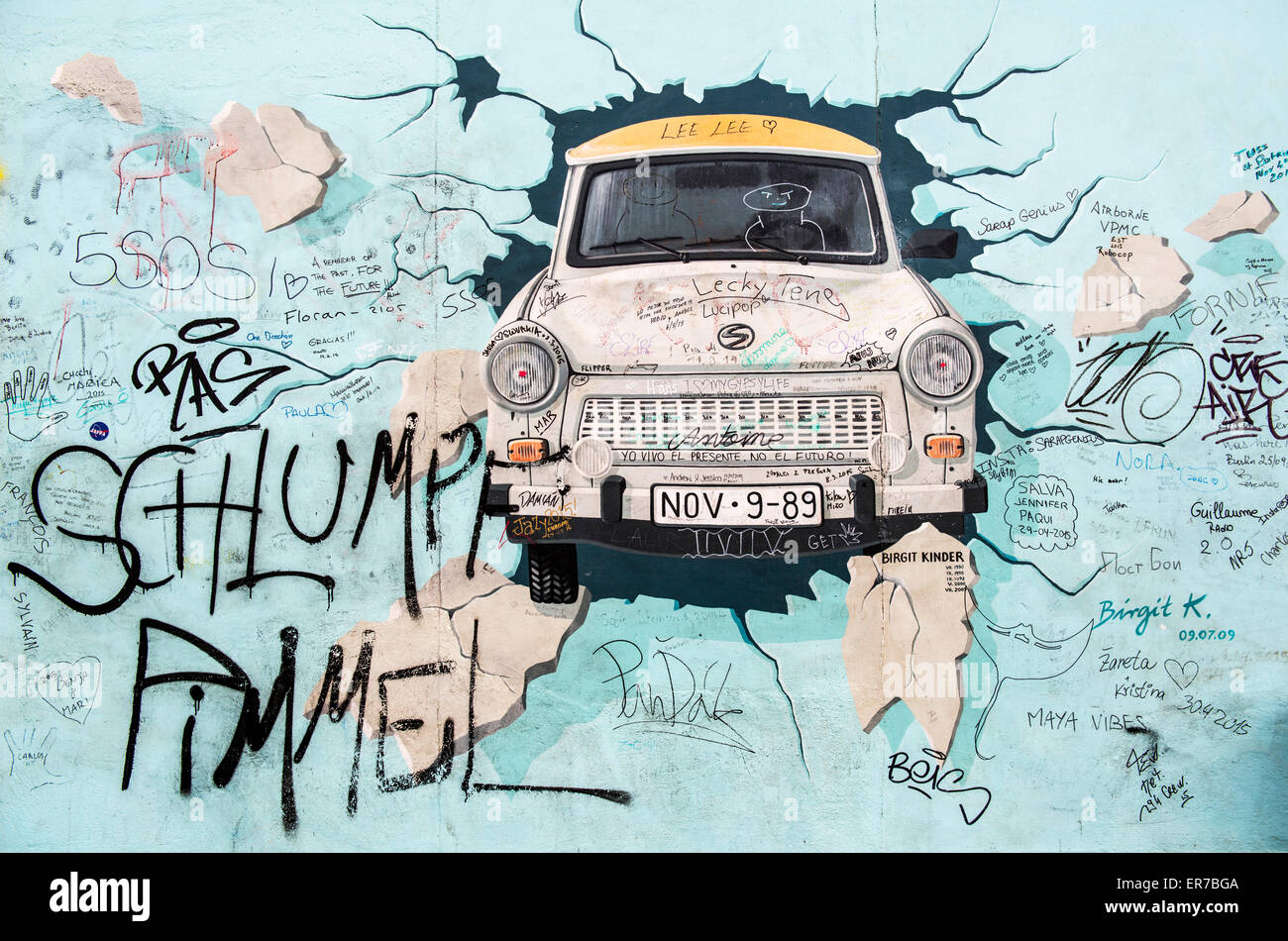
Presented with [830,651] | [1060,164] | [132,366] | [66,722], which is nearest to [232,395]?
[132,366]

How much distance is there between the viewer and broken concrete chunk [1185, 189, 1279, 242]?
3646 millimetres

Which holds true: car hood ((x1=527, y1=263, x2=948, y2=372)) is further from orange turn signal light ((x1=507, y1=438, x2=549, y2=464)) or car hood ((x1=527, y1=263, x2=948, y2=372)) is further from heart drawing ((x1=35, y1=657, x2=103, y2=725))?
heart drawing ((x1=35, y1=657, x2=103, y2=725))

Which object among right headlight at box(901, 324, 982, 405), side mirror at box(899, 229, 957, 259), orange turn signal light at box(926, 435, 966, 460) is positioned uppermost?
side mirror at box(899, 229, 957, 259)

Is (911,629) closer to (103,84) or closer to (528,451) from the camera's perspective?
(528,451)

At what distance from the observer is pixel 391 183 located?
3738 millimetres

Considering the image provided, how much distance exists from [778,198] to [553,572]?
166 cm

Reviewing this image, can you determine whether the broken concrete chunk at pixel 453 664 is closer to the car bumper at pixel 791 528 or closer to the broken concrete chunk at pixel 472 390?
the broken concrete chunk at pixel 472 390

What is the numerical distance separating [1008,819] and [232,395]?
3625 mm

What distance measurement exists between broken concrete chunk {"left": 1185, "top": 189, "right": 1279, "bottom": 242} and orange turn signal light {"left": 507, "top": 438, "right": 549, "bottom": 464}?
2744 mm

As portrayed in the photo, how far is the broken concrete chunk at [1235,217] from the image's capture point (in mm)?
3646

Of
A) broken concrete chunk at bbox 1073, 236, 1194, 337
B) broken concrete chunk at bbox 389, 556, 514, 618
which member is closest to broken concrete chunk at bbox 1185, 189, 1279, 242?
broken concrete chunk at bbox 1073, 236, 1194, 337

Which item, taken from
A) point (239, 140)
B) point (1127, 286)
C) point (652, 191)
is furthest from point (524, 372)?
point (1127, 286)

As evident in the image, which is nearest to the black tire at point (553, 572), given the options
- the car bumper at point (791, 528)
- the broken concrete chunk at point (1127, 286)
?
the car bumper at point (791, 528)
